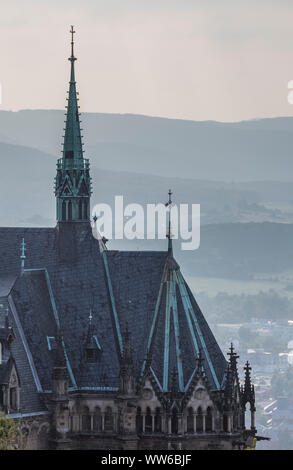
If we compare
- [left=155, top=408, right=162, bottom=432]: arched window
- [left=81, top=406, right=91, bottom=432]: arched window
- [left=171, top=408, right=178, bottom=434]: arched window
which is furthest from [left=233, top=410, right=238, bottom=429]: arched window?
[left=81, top=406, right=91, bottom=432]: arched window

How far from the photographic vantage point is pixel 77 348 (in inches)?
5103

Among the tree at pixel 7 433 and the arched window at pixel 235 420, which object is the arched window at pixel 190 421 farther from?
the tree at pixel 7 433

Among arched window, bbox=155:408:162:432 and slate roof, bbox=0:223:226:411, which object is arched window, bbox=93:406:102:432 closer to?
slate roof, bbox=0:223:226:411

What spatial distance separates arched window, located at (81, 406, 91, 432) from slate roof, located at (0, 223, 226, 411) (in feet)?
5.52

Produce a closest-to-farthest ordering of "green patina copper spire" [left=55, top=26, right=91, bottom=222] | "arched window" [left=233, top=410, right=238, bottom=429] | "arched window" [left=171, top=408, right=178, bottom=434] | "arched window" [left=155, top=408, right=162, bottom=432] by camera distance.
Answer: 1. "arched window" [left=171, top=408, right=178, bottom=434]
2. "arched window" [left=155, top=408, right=162, bottom=432]
3. "arched window" [left=233, top=410, right=238, bottom=429]
4. "green patina copper spire" [left=55, top=26, right=91, bottom=222]

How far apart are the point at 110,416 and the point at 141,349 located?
213 inches

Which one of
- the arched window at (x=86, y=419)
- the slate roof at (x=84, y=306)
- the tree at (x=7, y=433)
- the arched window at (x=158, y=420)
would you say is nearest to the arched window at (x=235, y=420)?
the slate roof at (x=84, y=306)

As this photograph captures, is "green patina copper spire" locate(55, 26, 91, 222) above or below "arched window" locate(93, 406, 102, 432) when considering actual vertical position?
above

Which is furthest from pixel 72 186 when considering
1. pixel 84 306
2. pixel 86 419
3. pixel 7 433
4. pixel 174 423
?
pixel 7 433

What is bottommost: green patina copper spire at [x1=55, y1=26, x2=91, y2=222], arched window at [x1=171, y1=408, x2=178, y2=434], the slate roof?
arched window at [x1=171, y1=408, x2=178, y2=434]

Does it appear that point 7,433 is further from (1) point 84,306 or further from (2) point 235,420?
(2) point 235,420

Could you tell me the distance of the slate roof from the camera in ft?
420
